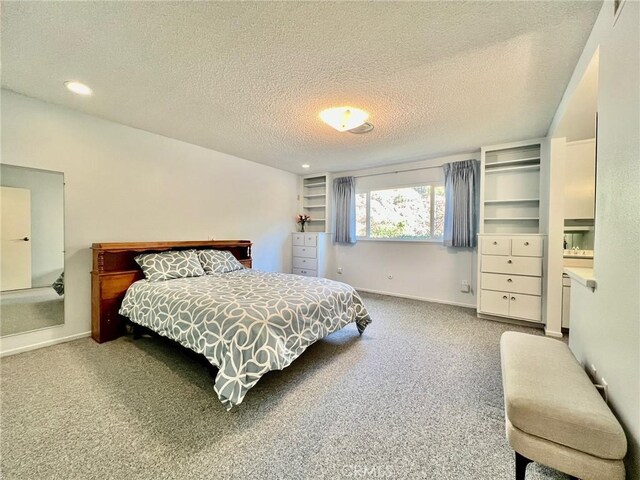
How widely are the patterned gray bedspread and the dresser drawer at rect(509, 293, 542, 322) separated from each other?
1903 mm

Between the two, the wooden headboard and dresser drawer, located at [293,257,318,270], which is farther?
dresser drawer, located at [293,257,318,270]

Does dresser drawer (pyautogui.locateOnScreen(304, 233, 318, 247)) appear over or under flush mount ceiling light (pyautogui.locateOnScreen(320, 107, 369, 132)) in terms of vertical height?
under

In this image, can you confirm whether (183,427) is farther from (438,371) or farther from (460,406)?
(438,371)

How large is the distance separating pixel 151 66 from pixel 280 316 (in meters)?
2.09

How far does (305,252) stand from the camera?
5.14 metres

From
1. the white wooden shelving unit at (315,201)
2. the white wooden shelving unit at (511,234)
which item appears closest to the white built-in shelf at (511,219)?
the white wooden shelving unit at (511,234)

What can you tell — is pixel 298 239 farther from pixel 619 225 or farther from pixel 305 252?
pixel 619 225

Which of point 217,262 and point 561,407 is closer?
point 561,407

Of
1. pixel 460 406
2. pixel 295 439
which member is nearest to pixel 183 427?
pixel 295 439

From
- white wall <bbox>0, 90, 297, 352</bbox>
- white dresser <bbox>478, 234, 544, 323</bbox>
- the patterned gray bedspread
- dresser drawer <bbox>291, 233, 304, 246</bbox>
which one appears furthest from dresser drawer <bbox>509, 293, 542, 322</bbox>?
white wall <bbox>0, 90, 297, 352</bbox>

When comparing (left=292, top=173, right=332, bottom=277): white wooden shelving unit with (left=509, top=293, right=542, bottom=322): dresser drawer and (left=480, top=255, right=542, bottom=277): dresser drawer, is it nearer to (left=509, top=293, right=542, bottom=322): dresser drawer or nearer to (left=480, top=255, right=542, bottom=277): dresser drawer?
(left=480, top=255, right=542, bottom=277): dresser drawer

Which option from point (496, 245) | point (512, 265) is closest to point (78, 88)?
point (496, 245)

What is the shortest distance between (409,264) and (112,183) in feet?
14.2

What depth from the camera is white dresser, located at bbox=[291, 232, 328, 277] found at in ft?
16.4
